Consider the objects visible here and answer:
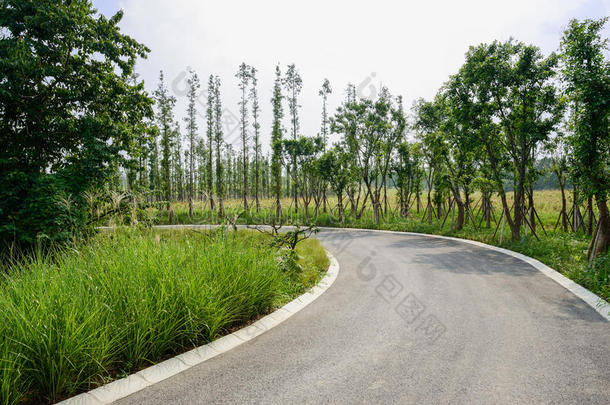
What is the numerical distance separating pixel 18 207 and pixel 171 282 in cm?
845

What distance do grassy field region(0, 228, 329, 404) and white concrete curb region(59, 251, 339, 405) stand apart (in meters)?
0.12

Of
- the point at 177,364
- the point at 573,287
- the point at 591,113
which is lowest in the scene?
the point at 573,287

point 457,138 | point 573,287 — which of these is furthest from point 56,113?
point 457,138

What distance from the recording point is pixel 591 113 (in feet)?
27.3

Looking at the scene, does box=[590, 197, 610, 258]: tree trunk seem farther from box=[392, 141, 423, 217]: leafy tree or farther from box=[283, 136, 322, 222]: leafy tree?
box=[283, 136, 322, 222]: leafy tree

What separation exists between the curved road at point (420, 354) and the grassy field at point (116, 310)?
0.51 meters

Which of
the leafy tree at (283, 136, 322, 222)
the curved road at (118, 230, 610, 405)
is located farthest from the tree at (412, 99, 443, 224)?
the curved road at (118, 230, 610, 405)

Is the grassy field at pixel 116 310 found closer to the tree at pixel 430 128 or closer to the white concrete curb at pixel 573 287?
the white concrete curb at pixel 573 287

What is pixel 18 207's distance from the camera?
8.66 m

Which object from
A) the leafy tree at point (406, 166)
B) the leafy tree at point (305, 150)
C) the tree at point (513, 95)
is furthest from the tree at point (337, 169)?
the tree at point (513, 95)

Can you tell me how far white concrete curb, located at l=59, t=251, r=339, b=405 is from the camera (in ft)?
8.70

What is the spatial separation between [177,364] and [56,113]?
11159 mm

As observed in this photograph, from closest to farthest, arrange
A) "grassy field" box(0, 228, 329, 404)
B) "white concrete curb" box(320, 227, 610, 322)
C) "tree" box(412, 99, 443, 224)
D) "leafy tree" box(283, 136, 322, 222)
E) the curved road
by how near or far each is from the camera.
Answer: "grassy field" box(0, 228, 329, 404) < the curved road < "white concrete curb" box(320, 227, 610, 322) < "tree" box(412, 99, 443, 224) < "leafy tree" box(283, 136, 322, 222)

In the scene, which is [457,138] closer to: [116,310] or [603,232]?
[603,232]
